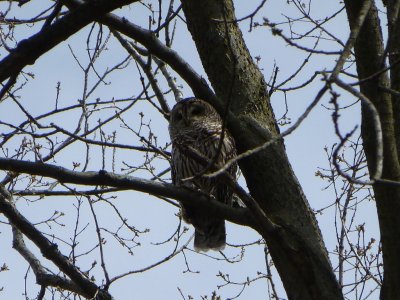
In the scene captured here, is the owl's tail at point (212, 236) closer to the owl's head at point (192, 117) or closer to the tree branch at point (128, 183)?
the owl's head at point (192, 117)

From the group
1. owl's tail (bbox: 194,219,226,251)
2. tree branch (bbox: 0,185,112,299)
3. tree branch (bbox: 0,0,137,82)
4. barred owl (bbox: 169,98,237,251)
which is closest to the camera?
tree branch (bbox: 0,0,137,82)

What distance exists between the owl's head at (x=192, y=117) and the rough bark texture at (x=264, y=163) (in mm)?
1732

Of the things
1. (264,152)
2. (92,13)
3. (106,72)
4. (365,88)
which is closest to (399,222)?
(365,88)

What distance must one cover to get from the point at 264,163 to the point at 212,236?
69.7 inches

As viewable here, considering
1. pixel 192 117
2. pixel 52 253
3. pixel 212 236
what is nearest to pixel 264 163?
pixel 52 253

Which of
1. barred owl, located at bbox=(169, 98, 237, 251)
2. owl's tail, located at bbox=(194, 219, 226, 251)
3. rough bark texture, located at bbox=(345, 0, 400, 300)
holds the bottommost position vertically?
rough bark texture, located at bbox=(345, 0, 400, 300)

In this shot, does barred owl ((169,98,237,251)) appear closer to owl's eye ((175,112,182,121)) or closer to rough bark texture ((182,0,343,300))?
owl's eye ((175,112,182,121))

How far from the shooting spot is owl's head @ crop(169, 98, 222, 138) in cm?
629

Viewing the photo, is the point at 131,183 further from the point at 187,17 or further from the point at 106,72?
the point at 106,72

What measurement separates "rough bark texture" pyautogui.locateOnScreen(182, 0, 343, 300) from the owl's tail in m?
1.45

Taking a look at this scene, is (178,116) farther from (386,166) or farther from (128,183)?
(386,166)

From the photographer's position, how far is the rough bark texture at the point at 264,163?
145 inches

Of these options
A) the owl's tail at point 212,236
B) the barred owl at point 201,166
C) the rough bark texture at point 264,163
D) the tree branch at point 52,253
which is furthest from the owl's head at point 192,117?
the tree branch at point 52,253

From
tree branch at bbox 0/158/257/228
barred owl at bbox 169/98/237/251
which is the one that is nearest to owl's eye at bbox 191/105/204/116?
barred owl at bbox 169/98/237/251
